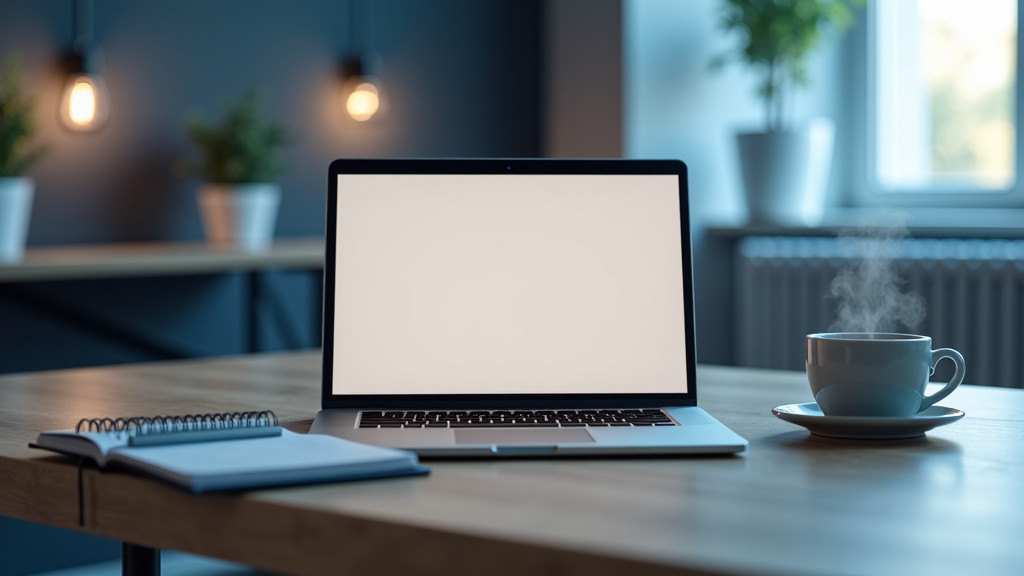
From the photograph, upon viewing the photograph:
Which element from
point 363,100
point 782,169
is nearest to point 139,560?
point 363,100

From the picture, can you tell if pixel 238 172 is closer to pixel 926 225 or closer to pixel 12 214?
pixel 12 214

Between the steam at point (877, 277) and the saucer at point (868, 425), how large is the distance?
226 centimetres

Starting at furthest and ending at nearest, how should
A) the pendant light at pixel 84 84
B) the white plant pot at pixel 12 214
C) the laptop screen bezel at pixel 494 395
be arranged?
1. the pendant light at pixel 84 84
2. the white plant pot at pixel 12 214
3. the laptop screen bezel at pixel 494 395

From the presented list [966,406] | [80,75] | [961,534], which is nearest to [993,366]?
[966,406]

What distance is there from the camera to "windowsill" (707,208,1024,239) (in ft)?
10.3

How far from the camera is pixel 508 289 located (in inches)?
43.9

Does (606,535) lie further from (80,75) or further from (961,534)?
(80,75)

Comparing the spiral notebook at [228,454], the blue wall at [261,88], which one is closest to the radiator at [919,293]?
the blue wall at [261,88]

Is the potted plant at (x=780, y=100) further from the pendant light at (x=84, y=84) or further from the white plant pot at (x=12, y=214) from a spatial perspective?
the white plant pot at (x=12, y=214)

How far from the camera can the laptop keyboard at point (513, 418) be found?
985 mm

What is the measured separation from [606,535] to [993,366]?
275 cm

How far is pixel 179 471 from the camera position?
30.4 inches

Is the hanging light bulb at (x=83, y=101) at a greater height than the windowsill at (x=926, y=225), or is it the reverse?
the hanging light bulb at (x=83, y=101)

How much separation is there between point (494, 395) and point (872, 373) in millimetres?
333
